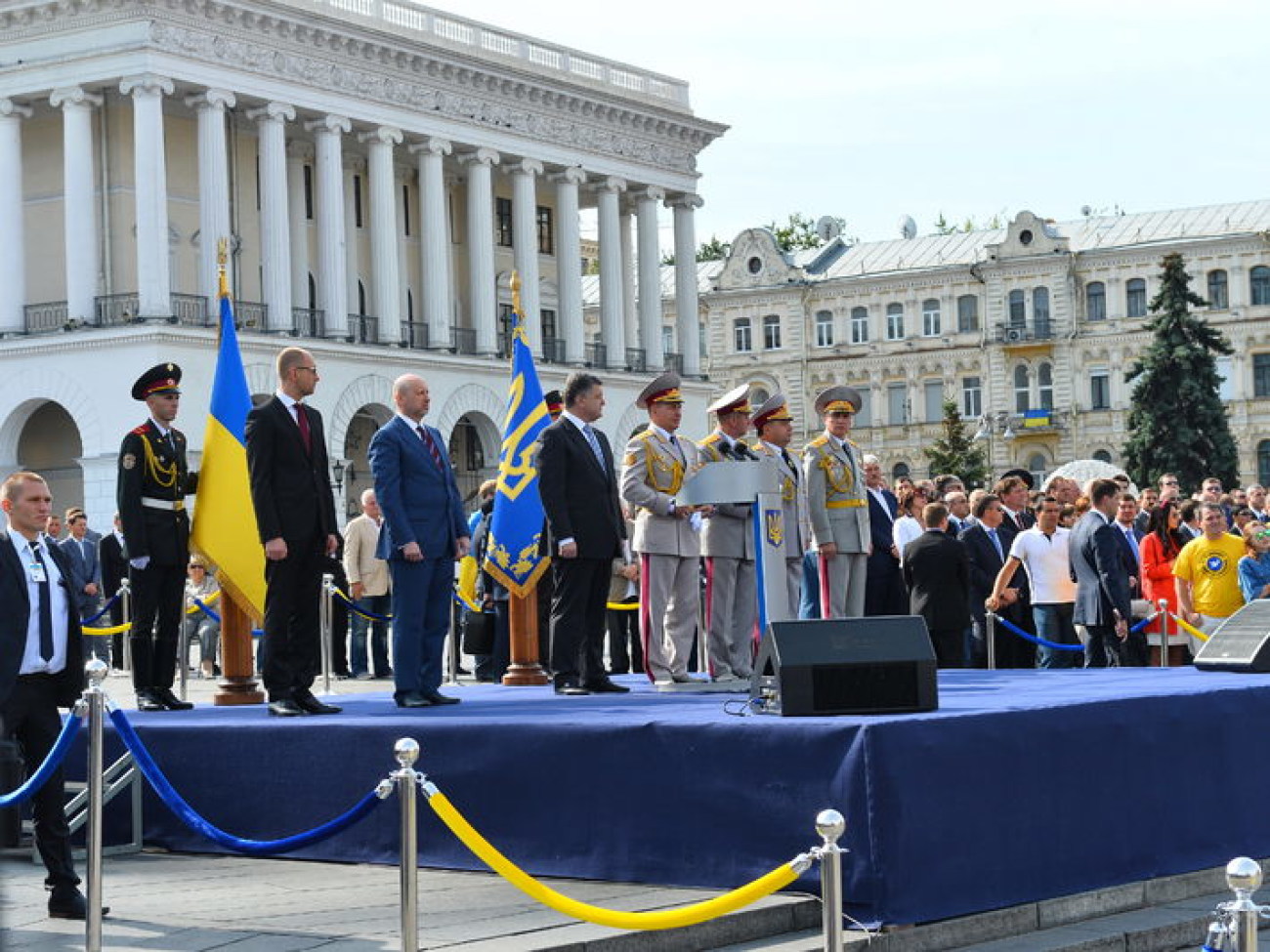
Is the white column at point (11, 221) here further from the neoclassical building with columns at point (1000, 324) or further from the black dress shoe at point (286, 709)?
the black dress shoe at point (286, 709)

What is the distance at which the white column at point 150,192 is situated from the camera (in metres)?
48.8

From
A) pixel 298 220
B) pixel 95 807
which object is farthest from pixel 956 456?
pixel 95 807

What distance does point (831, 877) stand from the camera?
6734 mm

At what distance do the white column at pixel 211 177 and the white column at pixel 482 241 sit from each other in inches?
382

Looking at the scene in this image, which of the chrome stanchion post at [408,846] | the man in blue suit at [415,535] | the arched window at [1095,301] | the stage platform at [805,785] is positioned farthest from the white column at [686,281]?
the chrome stanchion post at [408,846]

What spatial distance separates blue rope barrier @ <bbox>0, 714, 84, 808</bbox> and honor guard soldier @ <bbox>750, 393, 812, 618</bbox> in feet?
18.8

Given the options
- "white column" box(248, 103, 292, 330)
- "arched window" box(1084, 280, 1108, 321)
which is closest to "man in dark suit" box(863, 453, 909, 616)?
"white column" box(248, 103, 292, 330)

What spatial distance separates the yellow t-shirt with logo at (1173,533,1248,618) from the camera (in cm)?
1551

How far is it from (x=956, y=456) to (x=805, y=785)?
67.4 metres

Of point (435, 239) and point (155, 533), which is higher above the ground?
point (435, 239)

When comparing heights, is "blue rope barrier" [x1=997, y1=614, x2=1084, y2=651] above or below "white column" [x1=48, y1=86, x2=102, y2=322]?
below

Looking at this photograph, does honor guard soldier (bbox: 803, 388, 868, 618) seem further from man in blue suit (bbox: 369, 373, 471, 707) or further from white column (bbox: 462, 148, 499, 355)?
white column (bbox: 462, 148, 499, 355)

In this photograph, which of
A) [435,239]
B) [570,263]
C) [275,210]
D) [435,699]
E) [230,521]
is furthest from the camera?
[570,263]

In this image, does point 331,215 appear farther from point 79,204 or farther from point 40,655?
point 40,655
